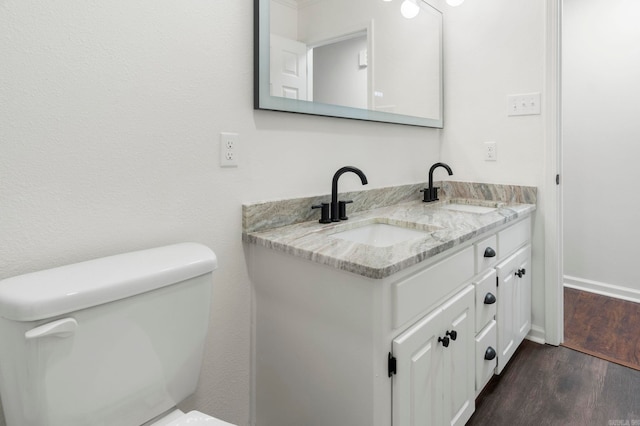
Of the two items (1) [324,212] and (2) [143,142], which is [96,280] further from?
(1) [324,212]

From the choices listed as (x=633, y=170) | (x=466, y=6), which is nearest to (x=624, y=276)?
(x=633, y=170)

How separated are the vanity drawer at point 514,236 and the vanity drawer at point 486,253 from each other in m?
0.07

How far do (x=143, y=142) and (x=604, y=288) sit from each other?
3121 mm

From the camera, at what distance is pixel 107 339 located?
766mm

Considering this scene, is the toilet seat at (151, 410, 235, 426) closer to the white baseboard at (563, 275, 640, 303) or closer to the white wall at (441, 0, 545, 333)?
the white wall at (441, 0, 545, 333)

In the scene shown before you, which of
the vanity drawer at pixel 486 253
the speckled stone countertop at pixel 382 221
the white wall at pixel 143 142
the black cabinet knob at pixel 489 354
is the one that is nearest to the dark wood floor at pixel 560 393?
the black cabinet knob at pixel 489 354

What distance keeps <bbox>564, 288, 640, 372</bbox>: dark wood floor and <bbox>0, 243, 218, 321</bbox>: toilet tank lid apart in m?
2.08

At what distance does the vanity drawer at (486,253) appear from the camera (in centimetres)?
140

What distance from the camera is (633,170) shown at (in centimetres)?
250

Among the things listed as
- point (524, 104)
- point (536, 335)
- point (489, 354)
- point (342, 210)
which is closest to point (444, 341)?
point (489, 354)

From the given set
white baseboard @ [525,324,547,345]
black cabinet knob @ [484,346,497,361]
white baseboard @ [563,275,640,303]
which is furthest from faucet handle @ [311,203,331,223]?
white baseboard @ [563,275,640,303]

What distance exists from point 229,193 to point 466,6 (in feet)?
5.99

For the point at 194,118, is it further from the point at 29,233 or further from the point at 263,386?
the point at 263,386

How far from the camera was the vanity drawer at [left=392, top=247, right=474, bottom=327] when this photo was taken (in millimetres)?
983
